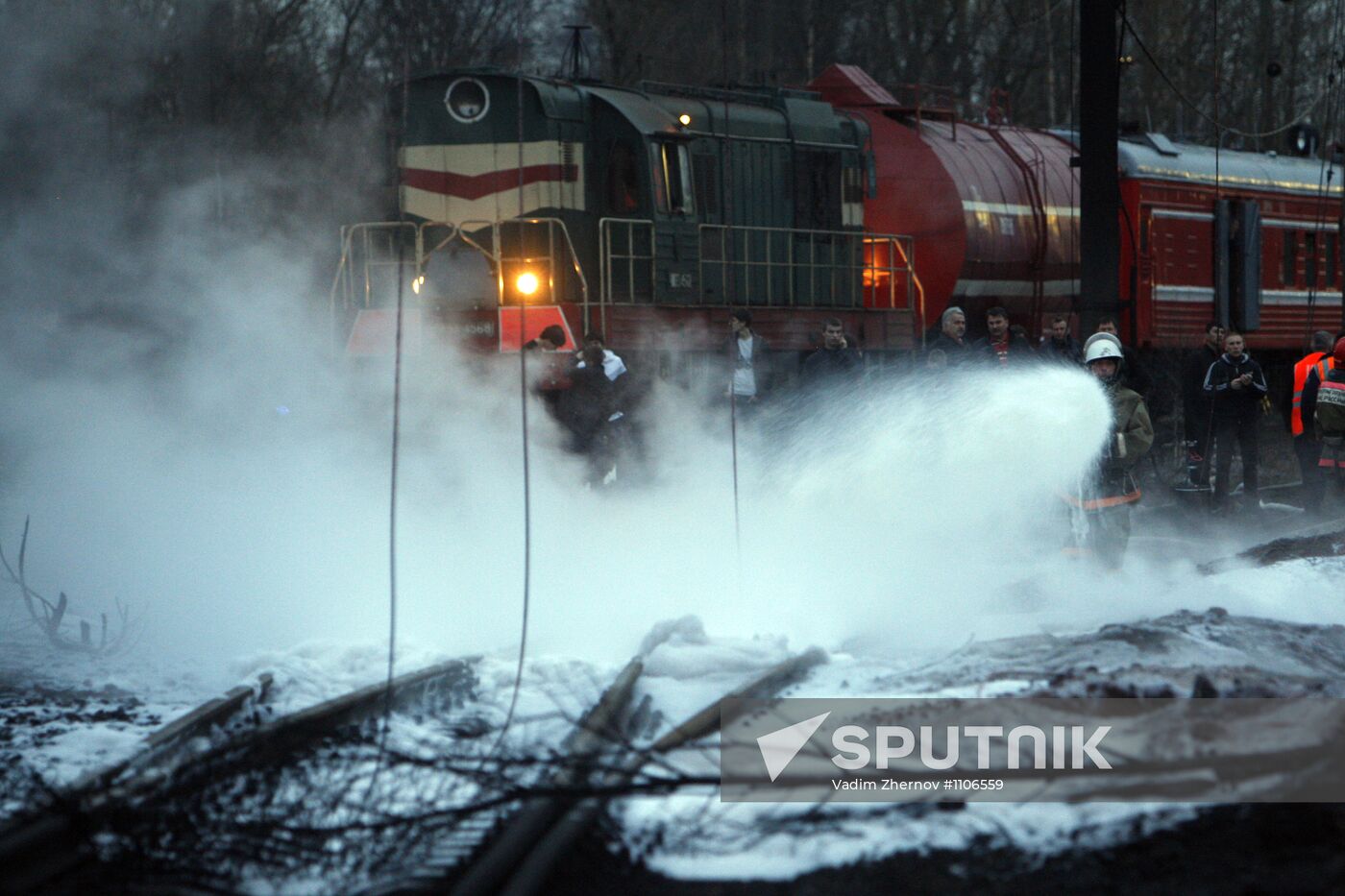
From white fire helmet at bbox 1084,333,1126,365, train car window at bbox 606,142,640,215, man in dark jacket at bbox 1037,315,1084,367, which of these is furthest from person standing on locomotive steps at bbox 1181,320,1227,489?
Answer: train car window at bbox 606,142,640,215

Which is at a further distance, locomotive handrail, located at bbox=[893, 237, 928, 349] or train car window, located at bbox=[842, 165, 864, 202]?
train car window, located at bbox=[842, 165, 864, 202]

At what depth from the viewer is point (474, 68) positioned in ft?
50.4

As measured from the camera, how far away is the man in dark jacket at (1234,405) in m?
14.0

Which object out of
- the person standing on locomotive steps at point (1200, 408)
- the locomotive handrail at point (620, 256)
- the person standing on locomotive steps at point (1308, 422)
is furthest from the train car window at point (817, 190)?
the person standing on locomotive steps at point (1308, 422)

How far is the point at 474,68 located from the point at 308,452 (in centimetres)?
528

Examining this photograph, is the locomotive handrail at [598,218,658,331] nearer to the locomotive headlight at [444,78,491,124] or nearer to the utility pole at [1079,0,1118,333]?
the locomotive headlight at [444,78,491,124]

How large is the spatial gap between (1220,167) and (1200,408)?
10059 mm

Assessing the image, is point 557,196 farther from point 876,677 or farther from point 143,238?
point 876,677

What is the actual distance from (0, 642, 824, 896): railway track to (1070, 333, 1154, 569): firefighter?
418 centimetres

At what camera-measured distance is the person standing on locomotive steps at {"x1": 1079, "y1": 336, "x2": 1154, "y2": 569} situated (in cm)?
941

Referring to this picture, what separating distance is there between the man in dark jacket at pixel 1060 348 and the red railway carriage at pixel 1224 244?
764 centimetres

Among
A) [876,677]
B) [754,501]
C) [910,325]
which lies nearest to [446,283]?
[754,501]

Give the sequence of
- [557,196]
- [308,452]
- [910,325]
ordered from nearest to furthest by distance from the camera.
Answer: [308,452] → [557,196] → [910,325]

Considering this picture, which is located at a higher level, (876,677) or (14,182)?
(14,182)
